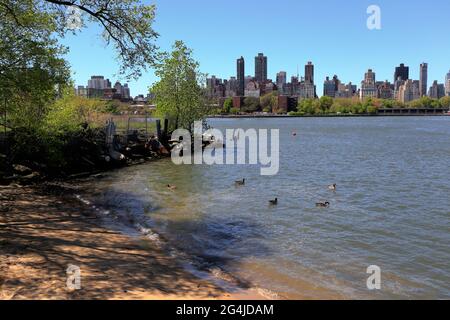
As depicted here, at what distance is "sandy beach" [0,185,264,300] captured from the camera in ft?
30.5

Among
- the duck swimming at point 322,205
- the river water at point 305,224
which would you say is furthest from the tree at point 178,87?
the duck swimming at point 322,205

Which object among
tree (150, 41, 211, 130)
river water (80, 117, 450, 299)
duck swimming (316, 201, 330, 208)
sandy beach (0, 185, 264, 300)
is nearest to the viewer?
sandy beach (0, 185, 264, 300)

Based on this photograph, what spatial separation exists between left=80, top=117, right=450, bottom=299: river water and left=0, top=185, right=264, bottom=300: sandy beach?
1532 millimetres

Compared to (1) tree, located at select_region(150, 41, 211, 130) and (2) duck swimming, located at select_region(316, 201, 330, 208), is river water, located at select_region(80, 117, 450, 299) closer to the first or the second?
(2) duck swimming, located at select_region(316, 201, 330, 208)

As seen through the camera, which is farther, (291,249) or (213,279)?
(291,249)

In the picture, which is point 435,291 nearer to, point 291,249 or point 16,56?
point 291,249

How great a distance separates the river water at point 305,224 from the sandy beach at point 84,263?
1.53m

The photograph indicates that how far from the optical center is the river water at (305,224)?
11938mm

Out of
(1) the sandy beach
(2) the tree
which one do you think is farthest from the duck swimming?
(2) the tree

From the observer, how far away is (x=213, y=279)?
11211 mm

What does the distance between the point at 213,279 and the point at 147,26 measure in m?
10.6
